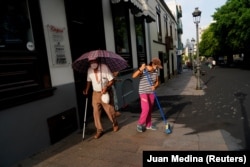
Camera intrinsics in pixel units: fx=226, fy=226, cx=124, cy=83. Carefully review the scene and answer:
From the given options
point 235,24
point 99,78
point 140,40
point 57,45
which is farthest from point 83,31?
point 235,24

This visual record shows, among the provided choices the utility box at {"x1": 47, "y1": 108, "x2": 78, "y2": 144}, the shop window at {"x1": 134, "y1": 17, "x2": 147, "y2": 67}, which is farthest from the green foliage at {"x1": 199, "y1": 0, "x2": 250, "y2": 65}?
the utility box at {"x1": 47, "y1": 108, "x2": 78, "y2": 144}

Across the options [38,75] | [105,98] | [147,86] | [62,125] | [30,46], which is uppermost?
[30,46]

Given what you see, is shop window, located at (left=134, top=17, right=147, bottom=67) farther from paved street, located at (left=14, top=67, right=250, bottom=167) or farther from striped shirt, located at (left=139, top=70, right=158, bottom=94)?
striped shirt, located at (left=139, top=70, right=158, bottom=94)

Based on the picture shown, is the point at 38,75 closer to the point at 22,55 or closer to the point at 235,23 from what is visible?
the point at 22,55

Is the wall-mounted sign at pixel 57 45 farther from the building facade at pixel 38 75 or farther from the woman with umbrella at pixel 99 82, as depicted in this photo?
the woman with umbrella at pixel 99 82

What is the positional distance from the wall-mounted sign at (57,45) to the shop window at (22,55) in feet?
0.86

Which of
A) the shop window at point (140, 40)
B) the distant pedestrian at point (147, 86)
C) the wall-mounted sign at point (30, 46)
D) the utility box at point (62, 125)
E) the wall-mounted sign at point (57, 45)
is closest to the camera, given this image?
the wall-mounted sign at point (30, 46)

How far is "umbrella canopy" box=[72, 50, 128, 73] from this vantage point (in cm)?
496

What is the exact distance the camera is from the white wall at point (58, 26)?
491 centimetres

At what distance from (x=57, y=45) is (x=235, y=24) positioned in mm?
27005

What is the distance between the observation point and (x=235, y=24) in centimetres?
2698

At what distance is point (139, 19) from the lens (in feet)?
35.2

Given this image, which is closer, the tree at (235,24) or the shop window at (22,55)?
the shop window at (22,55)

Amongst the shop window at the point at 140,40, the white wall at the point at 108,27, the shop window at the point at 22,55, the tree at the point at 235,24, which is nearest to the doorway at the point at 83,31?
the white wall at the point at 108,27
